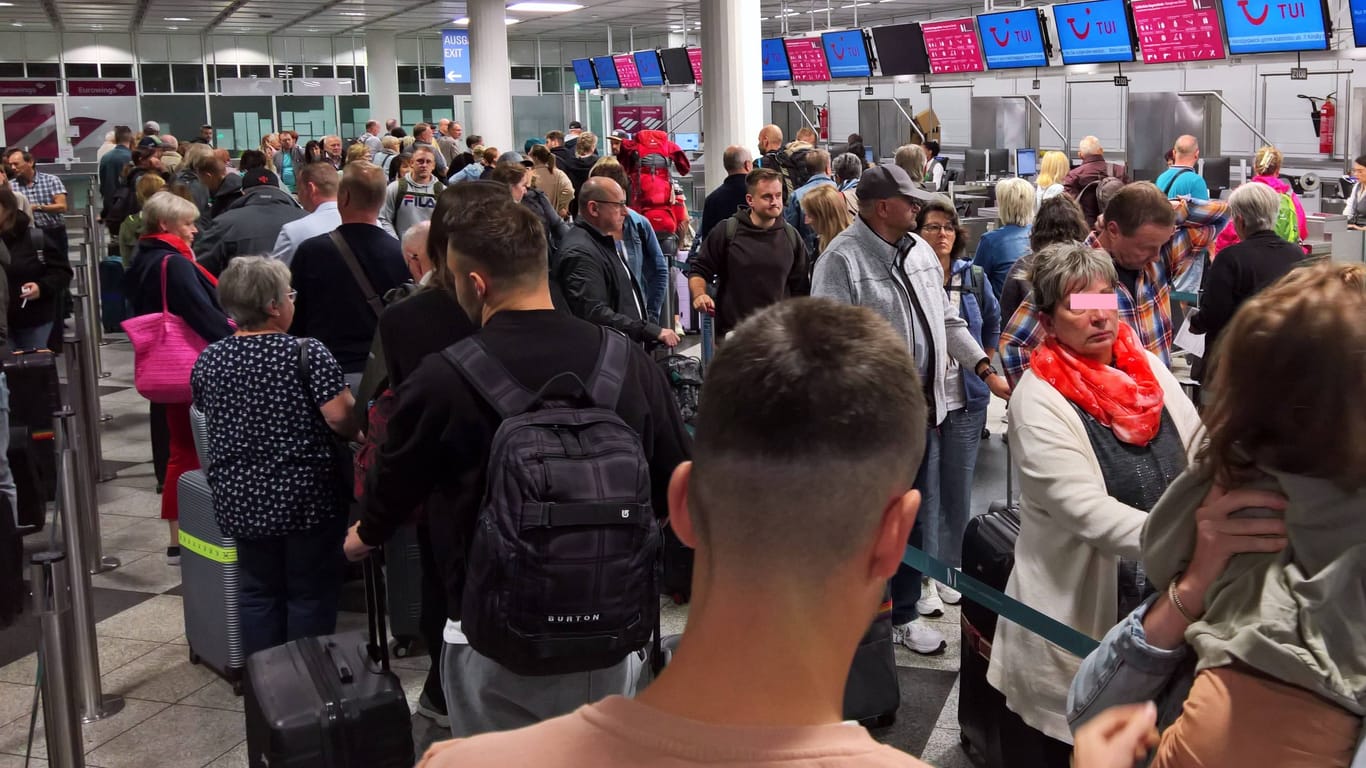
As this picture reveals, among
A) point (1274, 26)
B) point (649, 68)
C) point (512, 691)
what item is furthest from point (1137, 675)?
point (649, 68)

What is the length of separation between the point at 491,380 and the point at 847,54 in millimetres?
15732

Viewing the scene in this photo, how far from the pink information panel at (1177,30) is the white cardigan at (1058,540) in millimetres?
9859

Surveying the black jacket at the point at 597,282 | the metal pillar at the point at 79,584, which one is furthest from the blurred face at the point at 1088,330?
the metal pillar at the point at 79,584

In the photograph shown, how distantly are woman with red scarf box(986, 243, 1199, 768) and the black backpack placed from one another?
0.87 metres

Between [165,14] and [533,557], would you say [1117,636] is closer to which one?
[533,557]

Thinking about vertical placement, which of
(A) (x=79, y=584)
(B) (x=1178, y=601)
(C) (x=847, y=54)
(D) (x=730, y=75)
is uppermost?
(C) (x=847, y=54)

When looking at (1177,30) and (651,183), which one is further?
(1177,30)

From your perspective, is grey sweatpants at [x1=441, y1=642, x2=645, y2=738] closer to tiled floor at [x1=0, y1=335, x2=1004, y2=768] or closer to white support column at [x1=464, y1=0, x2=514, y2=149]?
tiled floor at [x1=0, y1=335, x2=1004, y2=768]

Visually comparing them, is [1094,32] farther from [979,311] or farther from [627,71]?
[627,71]

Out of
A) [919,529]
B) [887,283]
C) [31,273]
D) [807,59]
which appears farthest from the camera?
[807,59]

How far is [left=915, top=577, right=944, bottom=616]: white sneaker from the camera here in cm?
496

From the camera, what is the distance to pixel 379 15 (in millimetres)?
26891

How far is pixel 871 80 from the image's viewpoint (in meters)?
17.4

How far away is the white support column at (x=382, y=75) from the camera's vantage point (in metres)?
32.5
